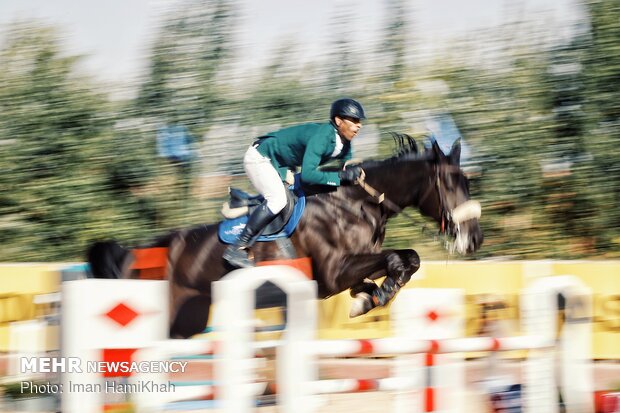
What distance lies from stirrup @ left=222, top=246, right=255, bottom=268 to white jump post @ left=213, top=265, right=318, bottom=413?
2.15 metres

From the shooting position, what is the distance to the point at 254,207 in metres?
6.94

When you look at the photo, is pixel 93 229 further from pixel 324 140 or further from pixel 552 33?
pixel 324 140

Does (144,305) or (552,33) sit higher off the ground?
(552,33)

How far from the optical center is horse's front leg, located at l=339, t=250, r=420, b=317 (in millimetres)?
6520

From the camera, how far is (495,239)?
1426cm

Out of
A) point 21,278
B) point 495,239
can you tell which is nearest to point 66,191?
point 21,278

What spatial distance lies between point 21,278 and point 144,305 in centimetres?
621

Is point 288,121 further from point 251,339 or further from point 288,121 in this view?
point 251,339

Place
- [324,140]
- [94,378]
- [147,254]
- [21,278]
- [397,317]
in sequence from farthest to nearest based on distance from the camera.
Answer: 1. [21,278]
2. [147,254]
3. [324,140]
4. [397,317]
5. [94,378]

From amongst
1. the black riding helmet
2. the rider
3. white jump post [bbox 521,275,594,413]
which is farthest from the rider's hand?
white jump post [bbox 521,275,594,413]

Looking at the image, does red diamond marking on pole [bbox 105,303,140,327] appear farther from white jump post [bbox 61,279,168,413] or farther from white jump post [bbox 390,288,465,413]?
white jump post [bbox 390,288,465,413]

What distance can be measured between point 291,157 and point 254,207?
1.50 ft

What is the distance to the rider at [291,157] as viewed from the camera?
6547mm

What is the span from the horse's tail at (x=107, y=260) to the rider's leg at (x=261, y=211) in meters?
0.73
